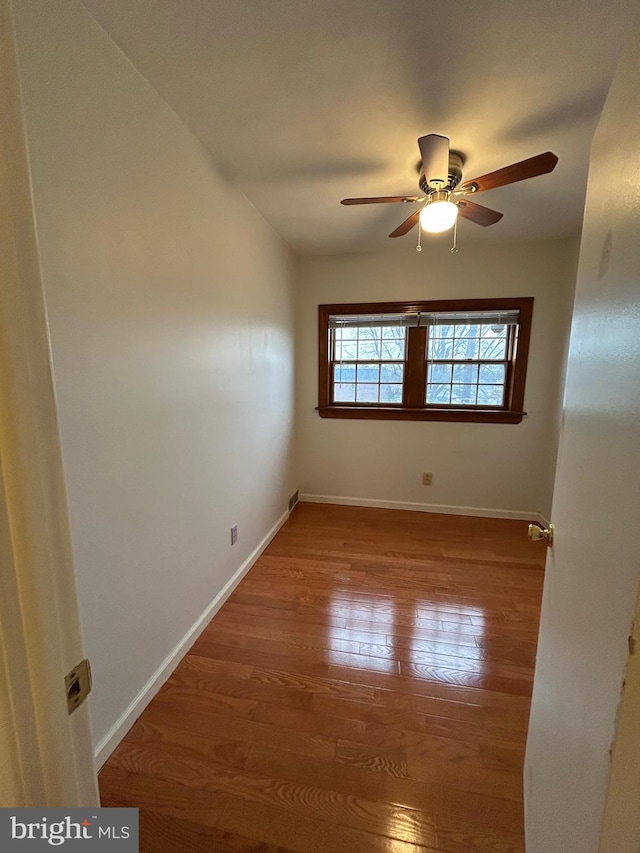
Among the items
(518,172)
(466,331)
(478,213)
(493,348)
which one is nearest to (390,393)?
(466,331)

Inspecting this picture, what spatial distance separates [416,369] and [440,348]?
0.96 feet

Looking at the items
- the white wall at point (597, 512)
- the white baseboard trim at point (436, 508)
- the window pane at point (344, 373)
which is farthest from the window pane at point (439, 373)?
the white wall at point (597, 512)

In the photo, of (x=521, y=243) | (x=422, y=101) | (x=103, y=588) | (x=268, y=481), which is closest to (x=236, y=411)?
(x=268, y=481)

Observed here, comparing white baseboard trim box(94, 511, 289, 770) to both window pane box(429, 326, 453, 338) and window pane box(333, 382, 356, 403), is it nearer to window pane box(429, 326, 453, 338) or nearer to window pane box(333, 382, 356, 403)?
window pane box(333, 382, 356, 403)

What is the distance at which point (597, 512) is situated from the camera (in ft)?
2.07

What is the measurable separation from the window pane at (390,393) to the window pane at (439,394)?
Answer: 11.2 inches

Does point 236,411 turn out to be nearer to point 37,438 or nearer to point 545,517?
point 37,438

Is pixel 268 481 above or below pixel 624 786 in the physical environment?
below

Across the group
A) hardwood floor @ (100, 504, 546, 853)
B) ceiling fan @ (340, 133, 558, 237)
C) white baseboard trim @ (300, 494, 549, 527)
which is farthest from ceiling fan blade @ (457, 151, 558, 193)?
white baseboard trim @ (300, 494, 549, 527)

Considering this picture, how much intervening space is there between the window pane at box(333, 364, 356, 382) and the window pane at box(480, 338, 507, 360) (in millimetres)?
1215

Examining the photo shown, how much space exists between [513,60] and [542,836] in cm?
235

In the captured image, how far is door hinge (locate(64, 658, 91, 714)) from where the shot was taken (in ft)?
1.67

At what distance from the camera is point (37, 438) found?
448mm

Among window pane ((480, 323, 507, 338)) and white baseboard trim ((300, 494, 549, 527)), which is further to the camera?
white baseboard trim ((300, 494, 549, 527))
